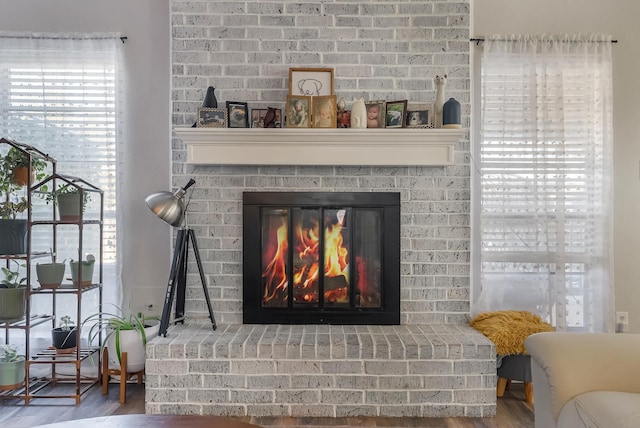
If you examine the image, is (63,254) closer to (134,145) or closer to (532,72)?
(134,145)

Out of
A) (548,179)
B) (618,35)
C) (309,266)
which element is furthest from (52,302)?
(618,35)

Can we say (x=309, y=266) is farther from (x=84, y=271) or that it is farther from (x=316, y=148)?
(x=84, y=271)

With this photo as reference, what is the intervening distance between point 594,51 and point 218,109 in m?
2.41

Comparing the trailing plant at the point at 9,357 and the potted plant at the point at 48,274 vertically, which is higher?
the potted plant at the point at 48,274

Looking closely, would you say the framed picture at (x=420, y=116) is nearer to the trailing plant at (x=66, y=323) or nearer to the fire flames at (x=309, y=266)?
the fire flames at (x=309, y=266)

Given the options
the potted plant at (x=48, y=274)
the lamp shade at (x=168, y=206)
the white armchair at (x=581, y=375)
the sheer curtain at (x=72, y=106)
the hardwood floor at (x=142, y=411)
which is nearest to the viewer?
the white armchair at (x=581, y=375)

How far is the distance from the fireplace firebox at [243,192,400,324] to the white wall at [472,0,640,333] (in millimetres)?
1390

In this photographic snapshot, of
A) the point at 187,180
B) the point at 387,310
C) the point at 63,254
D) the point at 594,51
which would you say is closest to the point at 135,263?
the point at 63,254

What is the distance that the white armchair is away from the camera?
1.50 meters

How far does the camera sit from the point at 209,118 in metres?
2.67

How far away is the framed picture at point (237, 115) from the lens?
2711mm

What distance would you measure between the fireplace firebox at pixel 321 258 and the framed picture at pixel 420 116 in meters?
0.44

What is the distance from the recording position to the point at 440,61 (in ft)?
9.16

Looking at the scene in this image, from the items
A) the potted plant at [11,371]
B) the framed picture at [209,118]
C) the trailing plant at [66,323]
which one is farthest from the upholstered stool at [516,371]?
the potted plant at [11,371]
